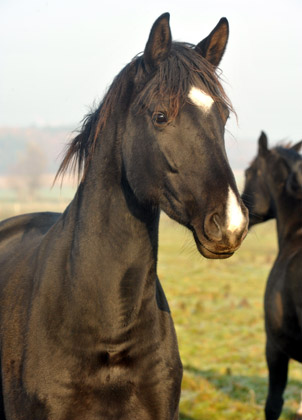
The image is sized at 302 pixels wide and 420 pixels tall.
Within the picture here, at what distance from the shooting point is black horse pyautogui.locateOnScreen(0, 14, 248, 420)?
107 inches

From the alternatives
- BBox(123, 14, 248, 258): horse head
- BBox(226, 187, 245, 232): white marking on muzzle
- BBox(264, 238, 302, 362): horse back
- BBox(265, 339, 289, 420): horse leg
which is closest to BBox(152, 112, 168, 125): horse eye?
BBox(123, 14, 248, 258): horse head

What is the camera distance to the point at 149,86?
2.81m

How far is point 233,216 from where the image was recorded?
2.40 m

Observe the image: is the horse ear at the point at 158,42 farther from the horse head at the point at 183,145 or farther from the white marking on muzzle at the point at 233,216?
the white marking on muzzle at the point at 233,216

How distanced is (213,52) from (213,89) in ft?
1.54

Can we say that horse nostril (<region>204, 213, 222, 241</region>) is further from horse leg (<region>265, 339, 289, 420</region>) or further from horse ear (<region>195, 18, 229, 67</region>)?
horse leg (<region>265, 339, 289, 420</region>)

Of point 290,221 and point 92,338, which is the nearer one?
point 92,338

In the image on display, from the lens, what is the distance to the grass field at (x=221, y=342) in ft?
22.4

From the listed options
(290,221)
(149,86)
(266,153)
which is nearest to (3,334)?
(149,86)

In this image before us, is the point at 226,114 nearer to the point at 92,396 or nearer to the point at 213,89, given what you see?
the point at 213,89

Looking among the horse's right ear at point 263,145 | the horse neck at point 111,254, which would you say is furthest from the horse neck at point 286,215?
the horse neck at point 111,254

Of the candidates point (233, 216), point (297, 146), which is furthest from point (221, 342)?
point (233, 216)

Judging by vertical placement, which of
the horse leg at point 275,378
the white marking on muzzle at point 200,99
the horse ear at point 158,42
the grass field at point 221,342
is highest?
the horse ear at point 158,42

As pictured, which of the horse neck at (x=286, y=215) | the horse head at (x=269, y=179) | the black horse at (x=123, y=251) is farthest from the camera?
the horse head at (x=269, y=179)
